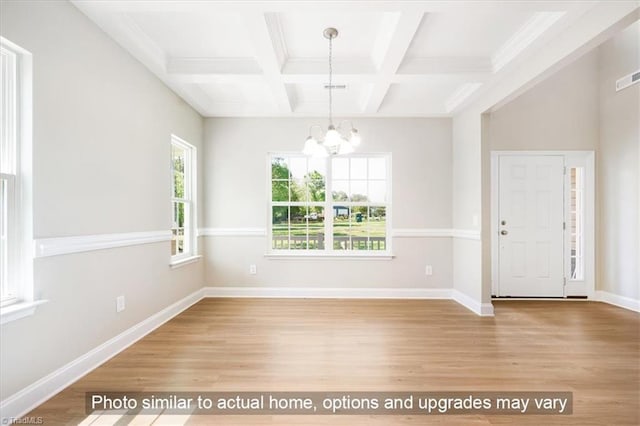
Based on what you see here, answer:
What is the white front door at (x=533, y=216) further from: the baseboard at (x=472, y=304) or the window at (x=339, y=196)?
the window at (x=339, y=196)

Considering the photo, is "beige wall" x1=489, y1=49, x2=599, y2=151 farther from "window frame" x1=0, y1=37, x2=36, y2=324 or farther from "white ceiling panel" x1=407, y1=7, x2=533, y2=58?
"window frame" x1=0, y1=37, x2=36, y2=324

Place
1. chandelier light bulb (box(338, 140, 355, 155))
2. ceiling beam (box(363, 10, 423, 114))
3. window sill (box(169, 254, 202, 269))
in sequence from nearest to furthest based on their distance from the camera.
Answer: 1. ceiling beam (box(363, 10, 423, 114))
2. chandelier light bulb (box(338, 140, 355, 155))
3. window sill (box(169, 254, 202, 269))

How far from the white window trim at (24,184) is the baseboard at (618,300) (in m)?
5.86

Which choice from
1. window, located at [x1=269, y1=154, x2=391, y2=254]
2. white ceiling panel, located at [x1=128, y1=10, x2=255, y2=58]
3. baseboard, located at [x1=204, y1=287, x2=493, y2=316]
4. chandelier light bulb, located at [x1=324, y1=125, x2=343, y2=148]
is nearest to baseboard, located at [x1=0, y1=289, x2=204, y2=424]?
baseboard, located at [x1=204, y1=287, x2=493, y2=316]

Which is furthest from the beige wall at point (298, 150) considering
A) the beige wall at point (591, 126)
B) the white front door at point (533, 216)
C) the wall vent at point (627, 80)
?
the wall vent at point (627, 80)

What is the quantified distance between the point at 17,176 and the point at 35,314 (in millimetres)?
810

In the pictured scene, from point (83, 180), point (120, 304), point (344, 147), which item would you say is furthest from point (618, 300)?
point (83, 180)

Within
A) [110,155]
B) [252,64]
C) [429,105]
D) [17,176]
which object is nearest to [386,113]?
[429,105]

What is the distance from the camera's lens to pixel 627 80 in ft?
12.4

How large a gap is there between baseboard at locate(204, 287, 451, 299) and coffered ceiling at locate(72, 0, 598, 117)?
255 cm

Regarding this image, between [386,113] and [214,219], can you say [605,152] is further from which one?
[214,219]

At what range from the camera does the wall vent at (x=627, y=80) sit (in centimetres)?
364

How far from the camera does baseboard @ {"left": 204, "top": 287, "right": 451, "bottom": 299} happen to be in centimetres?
434

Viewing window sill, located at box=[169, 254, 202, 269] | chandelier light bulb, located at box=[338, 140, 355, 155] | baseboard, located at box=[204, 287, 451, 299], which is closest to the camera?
chandelier light bulb, located at box=[338, 140, 355, 155]
